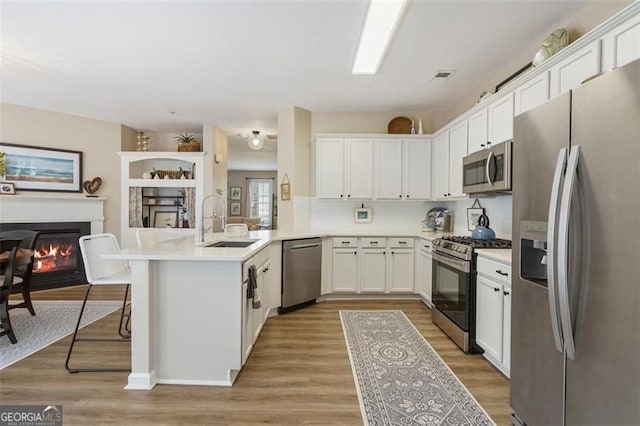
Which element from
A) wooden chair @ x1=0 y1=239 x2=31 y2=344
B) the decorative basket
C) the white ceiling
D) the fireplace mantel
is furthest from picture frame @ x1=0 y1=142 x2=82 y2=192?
wooden chair @ x1=0 y1=239 x2=31 y2=344

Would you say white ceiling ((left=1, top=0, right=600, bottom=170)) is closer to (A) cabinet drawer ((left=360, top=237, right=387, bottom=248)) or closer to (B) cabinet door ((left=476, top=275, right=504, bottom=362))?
(A) cabinet drawer ((left=360, top=237, right=387, bottom=248))

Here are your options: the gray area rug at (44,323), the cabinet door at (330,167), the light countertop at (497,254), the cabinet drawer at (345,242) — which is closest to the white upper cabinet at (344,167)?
the cabinet door at (330,167)

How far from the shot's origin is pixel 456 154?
3.84 metres

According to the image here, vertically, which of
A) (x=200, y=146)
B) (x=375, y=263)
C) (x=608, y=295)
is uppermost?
(x=200, y=146)

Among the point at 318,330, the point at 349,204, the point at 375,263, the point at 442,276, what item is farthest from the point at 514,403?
the point at 349,204

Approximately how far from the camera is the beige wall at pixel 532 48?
219cm

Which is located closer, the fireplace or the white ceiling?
the white ceiling

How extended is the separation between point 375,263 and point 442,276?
117 centimetres

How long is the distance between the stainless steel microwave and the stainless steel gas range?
1.69 ft

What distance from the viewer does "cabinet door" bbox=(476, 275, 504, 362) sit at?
95.5 inches

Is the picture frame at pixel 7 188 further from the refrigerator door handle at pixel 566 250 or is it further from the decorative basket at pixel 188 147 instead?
the refrigerator door handle at pixel 566 250

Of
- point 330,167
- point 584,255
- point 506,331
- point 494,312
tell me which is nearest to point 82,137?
point 330,167

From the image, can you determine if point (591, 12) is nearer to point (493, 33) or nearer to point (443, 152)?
point (493, 33)

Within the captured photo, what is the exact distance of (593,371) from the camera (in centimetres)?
126
